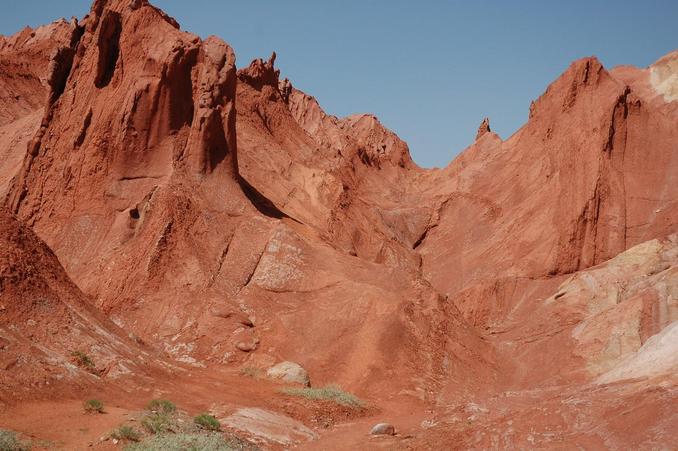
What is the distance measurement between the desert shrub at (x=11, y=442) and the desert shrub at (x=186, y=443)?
1.46m

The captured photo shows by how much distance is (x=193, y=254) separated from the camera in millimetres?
26391

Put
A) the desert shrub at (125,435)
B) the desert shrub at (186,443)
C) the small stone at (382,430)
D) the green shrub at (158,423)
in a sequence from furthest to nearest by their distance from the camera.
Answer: the small stone at (382,430), the green shrub at (158,423), the desert shrub at (125,435), the desert shrub at (186,443)

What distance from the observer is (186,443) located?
12.9 metres

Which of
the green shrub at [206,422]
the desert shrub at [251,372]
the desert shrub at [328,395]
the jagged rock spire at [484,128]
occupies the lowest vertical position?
the green shrub at [206,422]

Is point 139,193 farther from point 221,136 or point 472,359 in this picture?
point 472,359

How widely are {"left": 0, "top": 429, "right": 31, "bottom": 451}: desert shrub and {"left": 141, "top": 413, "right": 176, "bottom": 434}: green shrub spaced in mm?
2061

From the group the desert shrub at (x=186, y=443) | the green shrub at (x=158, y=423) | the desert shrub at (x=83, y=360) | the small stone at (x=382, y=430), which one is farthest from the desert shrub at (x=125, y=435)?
the small stone at (x=382, y=430)

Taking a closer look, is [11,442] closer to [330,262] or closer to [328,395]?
[328,395]

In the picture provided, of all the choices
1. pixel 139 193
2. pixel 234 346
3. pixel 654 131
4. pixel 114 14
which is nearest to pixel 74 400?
pixel 234 346

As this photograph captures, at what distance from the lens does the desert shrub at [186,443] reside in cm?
1238

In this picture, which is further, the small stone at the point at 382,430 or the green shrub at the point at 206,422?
the small stone at the point at 382,430

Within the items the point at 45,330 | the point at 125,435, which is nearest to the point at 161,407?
the point at 125,435

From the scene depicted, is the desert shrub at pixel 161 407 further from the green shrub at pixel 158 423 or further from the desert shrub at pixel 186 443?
the desert shrub at pixel 186 443

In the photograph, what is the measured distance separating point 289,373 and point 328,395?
6.69ft
